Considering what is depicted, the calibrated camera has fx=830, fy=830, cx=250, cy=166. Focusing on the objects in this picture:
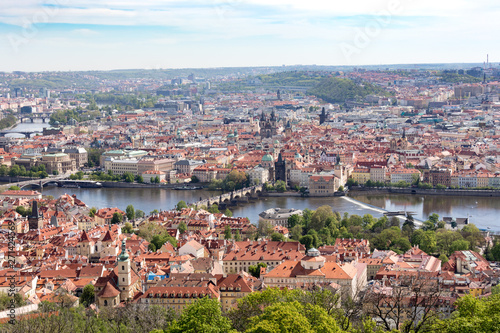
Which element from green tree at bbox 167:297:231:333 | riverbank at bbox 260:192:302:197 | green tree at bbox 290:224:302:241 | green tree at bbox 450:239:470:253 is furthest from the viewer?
riverbank at bbox 260:192:302:197

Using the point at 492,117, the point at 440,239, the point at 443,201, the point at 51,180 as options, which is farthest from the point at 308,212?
the point at 492,117

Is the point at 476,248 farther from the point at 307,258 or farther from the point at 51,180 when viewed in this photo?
the point at 51,180

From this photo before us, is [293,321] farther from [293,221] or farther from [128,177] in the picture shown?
[128,177]

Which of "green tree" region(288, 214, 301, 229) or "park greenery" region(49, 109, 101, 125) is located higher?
"green tree" region(288, 214, 301, 229)

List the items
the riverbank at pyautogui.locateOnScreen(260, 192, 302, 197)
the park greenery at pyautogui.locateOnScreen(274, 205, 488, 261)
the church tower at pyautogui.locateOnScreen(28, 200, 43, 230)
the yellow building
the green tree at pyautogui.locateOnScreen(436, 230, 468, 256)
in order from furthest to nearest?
the yellow building < the riverbank at pyautogui.locateOnScreen(260, 192, 302, 197) < the church tower at pyautogui.locateOnScreen(28, 200, 43, 230) < the park greenery at pyautogui.locateOnScreen(274, 205, 488, 261) < the green tree at pyautogui.locateOnScreen(436, 230, 468, 256)

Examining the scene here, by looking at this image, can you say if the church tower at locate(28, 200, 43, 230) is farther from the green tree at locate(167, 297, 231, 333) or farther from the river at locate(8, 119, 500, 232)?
the green tree at locate(167, 297, 231, 333)

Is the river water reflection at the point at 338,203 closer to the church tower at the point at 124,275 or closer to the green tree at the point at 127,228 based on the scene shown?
the green tree at the point at 127,228

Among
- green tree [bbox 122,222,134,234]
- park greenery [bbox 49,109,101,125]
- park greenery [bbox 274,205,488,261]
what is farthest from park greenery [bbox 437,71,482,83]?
green tree [bbox 122,222,134,234]

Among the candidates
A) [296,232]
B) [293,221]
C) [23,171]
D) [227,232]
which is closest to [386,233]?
[296,232]
